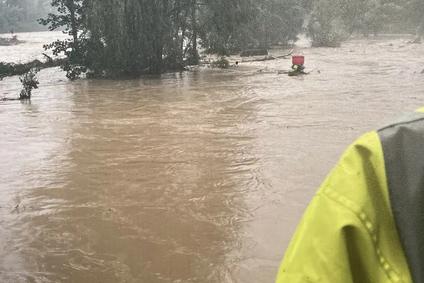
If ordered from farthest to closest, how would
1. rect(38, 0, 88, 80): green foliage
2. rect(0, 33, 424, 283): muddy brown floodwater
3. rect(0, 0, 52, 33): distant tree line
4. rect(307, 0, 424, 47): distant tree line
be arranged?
rect(0, 0, 52, 33): distant tree line < rect(307, 0, 424, 47): distant tree line < rect(38, 0, 88, 80): green foliage < rect(0, 33, 424, 283): muddy brown floodwater

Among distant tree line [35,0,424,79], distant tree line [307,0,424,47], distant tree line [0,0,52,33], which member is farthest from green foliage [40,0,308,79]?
distant tree line [0,0,52,33]

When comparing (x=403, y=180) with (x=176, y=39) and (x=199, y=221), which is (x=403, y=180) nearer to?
(x=199, y=221)

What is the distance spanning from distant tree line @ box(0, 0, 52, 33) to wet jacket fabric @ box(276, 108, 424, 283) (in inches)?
2522

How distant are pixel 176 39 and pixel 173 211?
16.4 meters

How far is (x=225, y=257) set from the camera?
4.36 m

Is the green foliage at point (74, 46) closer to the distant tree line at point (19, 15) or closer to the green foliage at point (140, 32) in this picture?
the green foliage at point (140, 32)

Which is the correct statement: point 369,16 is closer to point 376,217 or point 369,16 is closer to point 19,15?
point 19,15

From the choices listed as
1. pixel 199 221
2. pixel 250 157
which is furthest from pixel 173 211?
pixel 250 157

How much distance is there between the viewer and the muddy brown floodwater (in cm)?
438

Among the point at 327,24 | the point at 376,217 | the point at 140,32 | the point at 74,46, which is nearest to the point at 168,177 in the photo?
the point at 376,217

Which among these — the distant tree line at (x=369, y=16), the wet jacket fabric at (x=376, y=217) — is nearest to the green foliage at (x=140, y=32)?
the wet jacket fabric at (x=376, y=217)

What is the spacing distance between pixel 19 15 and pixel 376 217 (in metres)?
74.1

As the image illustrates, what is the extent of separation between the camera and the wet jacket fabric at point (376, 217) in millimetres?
858

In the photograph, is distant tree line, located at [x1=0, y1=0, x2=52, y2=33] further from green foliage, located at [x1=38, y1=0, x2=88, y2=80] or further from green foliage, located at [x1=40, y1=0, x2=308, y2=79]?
green foliage, located at [x1=40, y1=0, x2=308, y2=79]
